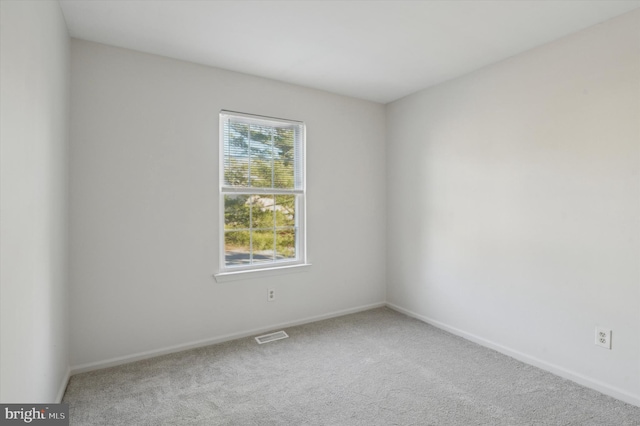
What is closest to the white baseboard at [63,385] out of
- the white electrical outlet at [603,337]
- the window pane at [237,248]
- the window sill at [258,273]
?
the window sill at [258,273]

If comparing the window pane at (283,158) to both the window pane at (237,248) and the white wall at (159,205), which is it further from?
the window pane at (237,248)

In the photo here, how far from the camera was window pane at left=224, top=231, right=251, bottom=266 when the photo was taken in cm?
315

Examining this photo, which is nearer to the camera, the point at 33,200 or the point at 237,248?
the point at 33,200

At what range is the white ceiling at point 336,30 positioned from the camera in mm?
2096

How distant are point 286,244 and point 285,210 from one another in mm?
364

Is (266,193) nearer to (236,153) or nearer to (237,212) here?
(237,212)

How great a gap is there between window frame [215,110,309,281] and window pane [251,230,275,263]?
55mm

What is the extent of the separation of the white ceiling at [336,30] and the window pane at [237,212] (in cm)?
121

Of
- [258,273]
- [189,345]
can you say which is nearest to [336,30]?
[258,273]

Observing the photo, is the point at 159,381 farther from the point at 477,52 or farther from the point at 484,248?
the point at 477,52

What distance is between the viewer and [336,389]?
89.7 inches

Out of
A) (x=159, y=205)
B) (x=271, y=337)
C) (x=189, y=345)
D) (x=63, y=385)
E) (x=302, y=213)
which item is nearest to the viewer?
(x=63, y=385)

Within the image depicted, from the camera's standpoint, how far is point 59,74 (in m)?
2.12

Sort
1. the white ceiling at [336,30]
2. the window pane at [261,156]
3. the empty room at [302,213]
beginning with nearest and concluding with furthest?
the empty room at [302,213] < the white ceiling at [336,30] < the window pane at [261,156]
